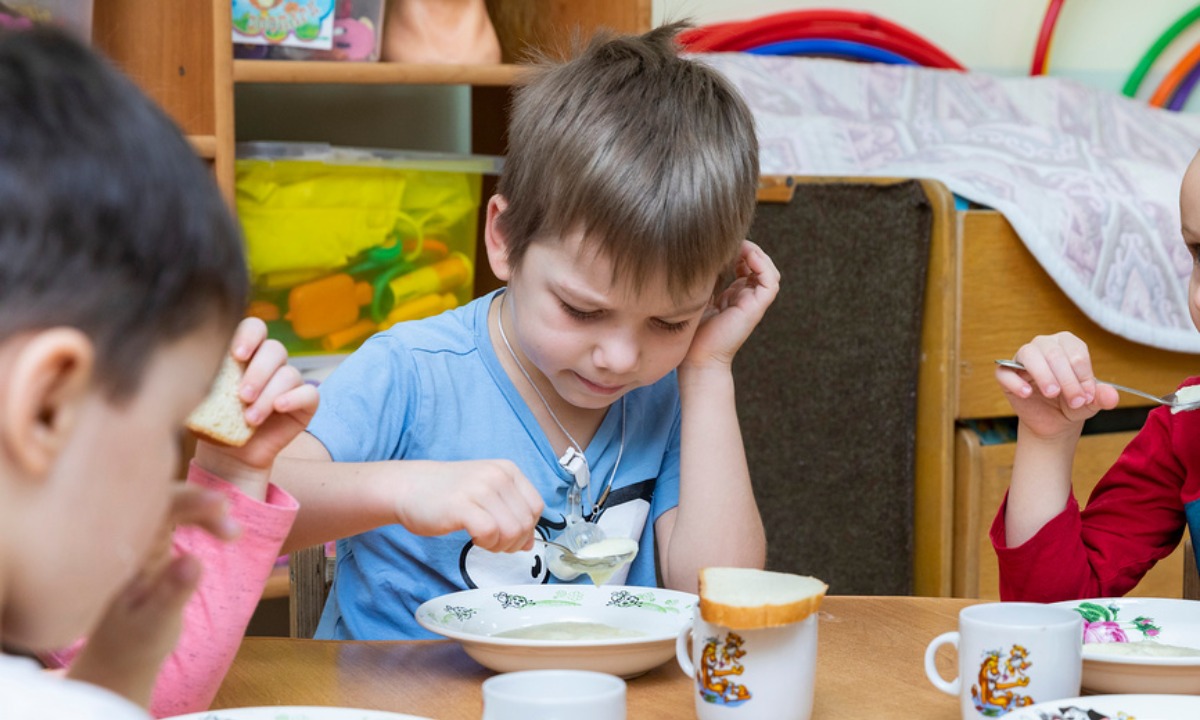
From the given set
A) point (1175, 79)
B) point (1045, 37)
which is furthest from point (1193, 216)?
point (1175, 79)

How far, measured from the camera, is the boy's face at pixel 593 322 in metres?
0.97

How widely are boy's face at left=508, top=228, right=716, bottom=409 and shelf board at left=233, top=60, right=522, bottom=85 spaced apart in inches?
25.2

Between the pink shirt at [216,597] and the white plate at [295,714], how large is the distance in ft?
0.25

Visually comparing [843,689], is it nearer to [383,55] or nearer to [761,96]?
[383,55]

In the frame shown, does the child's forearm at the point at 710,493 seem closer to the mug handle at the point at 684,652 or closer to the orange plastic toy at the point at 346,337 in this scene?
the mug handle at the point at 684,652

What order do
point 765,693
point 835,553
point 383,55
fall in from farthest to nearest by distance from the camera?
point 835,553
point 383,55
point 765,693

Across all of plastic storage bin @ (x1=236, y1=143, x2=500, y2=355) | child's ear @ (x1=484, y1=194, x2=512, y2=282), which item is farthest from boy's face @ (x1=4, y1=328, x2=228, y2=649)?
plastic storage bin @ (x1=236, y1=143, x2=500, y2=355)

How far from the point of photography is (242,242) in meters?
0.48

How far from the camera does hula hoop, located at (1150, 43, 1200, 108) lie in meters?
2.93

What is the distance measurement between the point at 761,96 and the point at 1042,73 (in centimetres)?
84

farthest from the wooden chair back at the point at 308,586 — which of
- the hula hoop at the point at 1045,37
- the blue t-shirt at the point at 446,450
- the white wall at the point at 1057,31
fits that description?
the hula hoop at the point at 1045,37

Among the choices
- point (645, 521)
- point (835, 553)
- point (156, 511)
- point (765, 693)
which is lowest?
point (835, 553)

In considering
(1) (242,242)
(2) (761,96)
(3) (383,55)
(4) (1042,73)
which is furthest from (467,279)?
(4) (1042,73)

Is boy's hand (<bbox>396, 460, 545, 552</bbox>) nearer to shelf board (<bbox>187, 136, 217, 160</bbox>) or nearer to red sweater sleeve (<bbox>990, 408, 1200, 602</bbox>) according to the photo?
red sweater sleeve (<bbox>990, 408, 1200, 602</bbox>)
